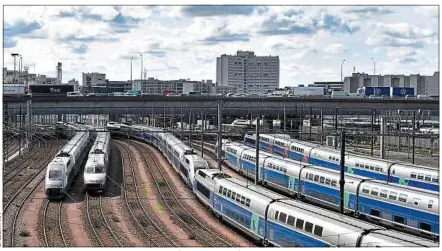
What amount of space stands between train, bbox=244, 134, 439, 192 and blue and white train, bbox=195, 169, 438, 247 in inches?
375

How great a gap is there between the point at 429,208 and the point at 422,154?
37.2 m

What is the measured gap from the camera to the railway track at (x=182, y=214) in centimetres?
2534

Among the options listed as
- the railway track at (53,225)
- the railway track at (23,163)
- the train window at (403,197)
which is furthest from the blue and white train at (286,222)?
the railway track at (23,163)

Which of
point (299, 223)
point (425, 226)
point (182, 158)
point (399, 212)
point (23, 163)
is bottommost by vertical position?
point (23, 163)

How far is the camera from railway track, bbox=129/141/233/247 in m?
25.3

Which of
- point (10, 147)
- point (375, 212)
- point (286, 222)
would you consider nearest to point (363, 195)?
point (375, 212)

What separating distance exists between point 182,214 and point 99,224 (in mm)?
4422

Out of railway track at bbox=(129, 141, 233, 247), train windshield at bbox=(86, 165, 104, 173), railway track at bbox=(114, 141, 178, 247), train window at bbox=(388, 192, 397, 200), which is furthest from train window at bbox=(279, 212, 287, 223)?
train windshield at bbox=(86, 165, 104, 173)

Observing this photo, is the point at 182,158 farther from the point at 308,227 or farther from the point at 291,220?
the point at 308,227

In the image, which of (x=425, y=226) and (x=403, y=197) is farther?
(x=403, y=197)

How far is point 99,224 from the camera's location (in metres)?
28.5

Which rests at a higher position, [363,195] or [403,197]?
[403,197]

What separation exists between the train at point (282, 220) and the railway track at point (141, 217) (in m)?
3.10

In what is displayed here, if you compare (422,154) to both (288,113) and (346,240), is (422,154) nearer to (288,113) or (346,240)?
(288,113)
